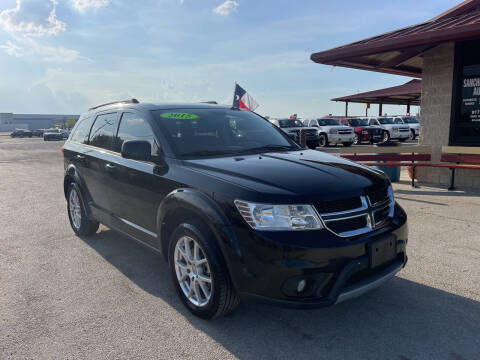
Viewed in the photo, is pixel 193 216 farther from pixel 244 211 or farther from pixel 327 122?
pixel 327 122

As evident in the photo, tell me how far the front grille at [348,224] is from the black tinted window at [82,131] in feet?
12.6

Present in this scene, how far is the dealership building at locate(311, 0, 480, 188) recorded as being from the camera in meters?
8.47

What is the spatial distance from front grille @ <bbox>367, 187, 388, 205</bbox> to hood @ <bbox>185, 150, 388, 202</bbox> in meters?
0.06

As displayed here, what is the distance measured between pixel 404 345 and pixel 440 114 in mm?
7955

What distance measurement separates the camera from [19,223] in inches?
256

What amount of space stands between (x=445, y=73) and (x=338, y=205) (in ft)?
26.2

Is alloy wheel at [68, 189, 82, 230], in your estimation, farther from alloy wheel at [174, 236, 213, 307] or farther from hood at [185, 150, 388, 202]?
hood at [185, 150, 388, 202]

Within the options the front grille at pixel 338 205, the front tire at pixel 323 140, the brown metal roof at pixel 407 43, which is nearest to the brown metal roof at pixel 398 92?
the front tire at pixel 323 140

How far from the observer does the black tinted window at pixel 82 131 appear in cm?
537

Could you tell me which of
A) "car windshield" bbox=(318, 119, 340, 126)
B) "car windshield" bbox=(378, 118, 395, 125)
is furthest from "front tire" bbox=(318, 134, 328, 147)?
"car windshield" bbox=(378, 118, 395, 125)

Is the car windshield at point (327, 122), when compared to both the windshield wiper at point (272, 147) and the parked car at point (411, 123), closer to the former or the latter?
the parked car at point (411, 123)

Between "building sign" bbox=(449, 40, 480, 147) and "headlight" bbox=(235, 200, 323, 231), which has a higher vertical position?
"building sign" bbox=(449, 40, 480, 147)

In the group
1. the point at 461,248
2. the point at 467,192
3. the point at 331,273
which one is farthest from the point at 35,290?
the point at 467,192

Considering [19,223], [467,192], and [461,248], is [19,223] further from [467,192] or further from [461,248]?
[467,192]
